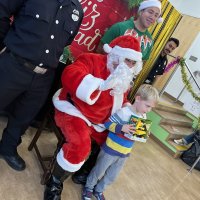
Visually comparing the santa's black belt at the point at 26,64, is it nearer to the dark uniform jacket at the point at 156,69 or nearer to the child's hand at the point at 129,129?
the child's hand at the point at 129,129

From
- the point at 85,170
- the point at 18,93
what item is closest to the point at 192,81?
the point at 85,170

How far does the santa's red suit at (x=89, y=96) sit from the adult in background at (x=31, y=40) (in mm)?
186

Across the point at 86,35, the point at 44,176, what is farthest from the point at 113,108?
the point at 86,35

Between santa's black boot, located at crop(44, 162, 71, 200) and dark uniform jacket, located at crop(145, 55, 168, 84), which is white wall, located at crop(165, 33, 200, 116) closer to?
dark uniform jacket, located at crop(145, 55, 168, 84)

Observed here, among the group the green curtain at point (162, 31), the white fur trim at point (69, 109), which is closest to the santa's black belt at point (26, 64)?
the white fur trim at point (69, 109)

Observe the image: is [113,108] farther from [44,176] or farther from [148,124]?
[44,176]

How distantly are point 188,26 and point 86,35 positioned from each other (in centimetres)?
438

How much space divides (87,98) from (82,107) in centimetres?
16

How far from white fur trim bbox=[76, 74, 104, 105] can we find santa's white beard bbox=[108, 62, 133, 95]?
99 millimetres

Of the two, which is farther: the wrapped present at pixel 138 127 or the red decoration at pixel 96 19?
the red decoration at pixel 96 19

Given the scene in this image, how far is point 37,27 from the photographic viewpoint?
1391 mm

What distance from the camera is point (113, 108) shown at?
1.75 meters

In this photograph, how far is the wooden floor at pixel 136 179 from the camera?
170 centimetres

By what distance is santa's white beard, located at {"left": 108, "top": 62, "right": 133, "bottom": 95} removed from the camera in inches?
59.8
